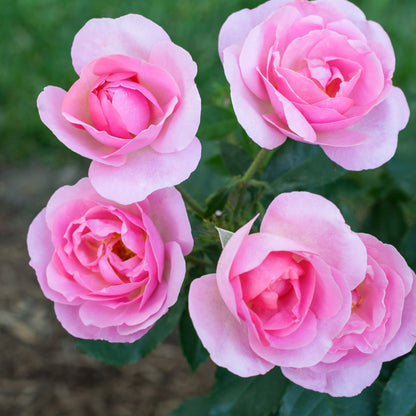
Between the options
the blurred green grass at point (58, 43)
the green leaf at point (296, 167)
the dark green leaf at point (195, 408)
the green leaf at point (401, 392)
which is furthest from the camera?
the blurred green grass at point (58, 43)

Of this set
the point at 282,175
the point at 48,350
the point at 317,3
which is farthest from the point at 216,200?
the point at 48,350

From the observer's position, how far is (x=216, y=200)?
32.9 inches

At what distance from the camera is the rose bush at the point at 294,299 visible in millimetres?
610

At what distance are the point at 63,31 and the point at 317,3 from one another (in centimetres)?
195

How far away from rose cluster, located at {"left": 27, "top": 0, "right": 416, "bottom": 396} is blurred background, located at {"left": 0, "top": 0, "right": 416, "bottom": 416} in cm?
32

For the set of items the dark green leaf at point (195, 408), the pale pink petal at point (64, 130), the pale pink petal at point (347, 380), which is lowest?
the dark green leaf at point (195, 408)

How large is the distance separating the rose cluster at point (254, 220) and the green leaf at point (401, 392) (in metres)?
0.15

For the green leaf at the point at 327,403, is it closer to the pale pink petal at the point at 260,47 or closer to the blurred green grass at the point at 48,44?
the pale pink petal at the point at 260,47

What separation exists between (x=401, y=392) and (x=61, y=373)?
121 centimetres

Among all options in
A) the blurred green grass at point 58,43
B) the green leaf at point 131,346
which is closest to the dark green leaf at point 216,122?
the green leaf at point 131,346

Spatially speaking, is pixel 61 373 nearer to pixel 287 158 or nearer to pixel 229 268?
pixel 287 158

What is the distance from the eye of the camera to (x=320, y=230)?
0.64m

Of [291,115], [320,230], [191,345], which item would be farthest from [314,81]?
[191,345]

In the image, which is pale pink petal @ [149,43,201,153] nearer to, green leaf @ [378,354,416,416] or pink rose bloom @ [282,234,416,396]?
pink rose bloom @ [282,234,416,396]
